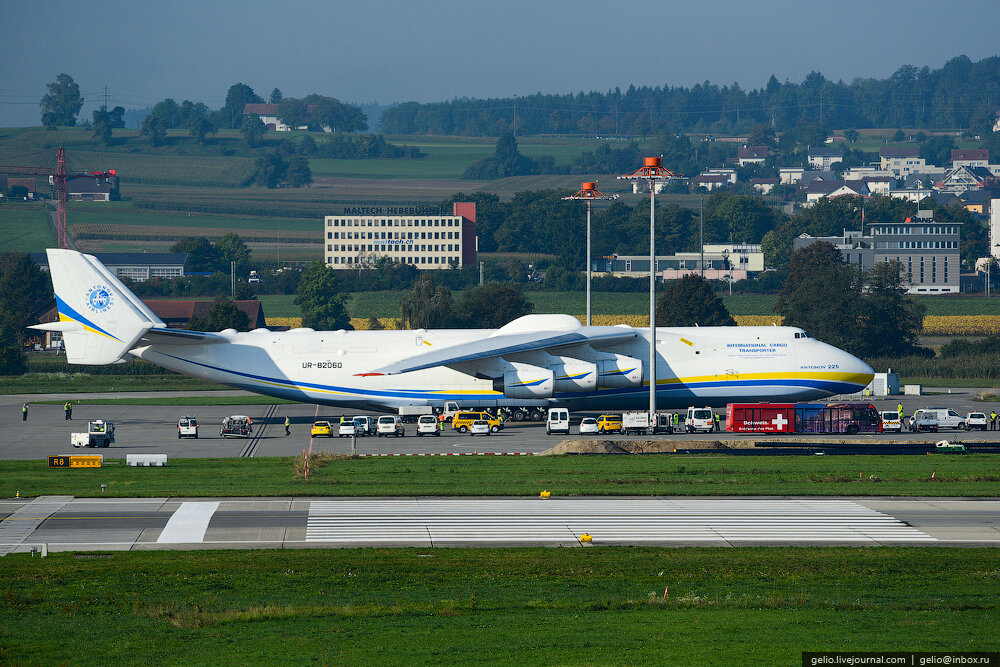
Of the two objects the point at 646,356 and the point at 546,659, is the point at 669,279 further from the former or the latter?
the point at 546,659

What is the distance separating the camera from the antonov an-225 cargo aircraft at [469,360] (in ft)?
200

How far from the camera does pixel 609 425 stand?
57.3 meters

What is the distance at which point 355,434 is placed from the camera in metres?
58.0

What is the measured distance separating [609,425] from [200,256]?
137511 millimetres

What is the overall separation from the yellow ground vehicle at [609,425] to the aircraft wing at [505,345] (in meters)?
5.19

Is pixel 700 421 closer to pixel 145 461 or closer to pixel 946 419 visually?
pixel 946 419

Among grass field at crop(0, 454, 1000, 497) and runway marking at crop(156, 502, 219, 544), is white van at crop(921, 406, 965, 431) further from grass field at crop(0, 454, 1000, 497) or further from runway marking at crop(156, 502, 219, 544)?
runway marking at crop(156, 502, 219, 544)

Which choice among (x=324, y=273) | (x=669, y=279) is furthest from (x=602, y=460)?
(x=669, y=279)

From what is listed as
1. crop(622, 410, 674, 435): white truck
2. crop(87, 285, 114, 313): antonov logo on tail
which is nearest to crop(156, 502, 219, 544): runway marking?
crop(622, 410, 674, 435): white truck

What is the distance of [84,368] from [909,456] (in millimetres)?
78501

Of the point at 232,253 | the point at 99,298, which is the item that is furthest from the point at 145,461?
the point at 232,253

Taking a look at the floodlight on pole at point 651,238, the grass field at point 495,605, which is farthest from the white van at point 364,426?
the grass field at point 495,605

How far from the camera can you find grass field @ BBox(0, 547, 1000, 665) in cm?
1928

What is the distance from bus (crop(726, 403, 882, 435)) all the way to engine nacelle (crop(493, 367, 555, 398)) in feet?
33.5
